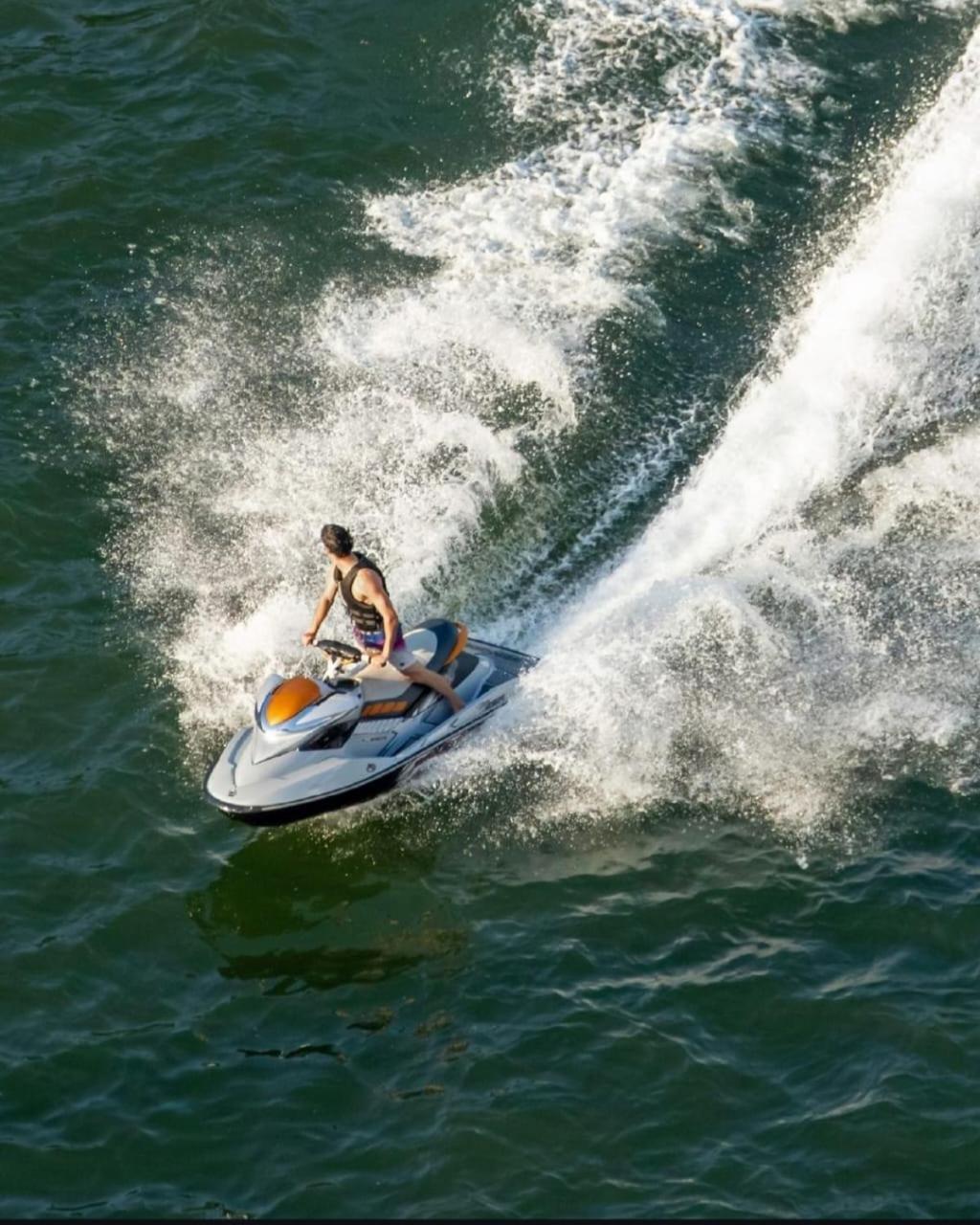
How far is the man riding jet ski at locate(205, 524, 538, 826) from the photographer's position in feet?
47.2

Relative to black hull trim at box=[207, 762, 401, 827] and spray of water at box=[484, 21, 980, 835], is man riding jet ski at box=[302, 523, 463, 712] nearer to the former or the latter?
black hull trim at box=[207, 762, 401, 827]

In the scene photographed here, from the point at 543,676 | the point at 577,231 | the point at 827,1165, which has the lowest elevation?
the point at 827,1165

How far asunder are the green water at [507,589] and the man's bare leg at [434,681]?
0.49 m

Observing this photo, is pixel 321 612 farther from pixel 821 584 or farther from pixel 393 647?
pixel 821 584

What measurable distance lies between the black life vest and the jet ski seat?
401mm

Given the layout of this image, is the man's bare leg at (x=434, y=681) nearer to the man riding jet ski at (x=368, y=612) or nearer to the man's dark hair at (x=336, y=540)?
the man riding jet ski at (x=368, y=612)

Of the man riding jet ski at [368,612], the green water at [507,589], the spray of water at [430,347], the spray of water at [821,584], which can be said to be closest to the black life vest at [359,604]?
the man riding jet ski at [368,612]

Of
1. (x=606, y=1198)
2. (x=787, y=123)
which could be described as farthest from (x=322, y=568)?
(x=787, y=123)

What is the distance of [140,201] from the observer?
21906 mm

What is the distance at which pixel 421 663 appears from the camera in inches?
607

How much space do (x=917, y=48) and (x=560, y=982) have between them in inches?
603

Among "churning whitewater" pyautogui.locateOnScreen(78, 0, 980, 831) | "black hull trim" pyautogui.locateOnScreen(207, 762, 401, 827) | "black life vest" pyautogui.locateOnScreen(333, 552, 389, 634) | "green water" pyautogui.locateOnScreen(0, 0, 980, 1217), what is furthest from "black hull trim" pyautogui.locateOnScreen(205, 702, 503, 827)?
"black life vest" pyautogui.locateOnScreen(333, 552, 389, 634)

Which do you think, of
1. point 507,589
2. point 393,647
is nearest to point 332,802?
point 393,647

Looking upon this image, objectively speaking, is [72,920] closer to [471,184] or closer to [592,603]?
[592,603]
